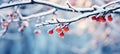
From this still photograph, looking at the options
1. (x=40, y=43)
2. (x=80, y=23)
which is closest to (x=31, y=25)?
(x=40, y=43)

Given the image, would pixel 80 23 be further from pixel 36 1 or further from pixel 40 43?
pixel 36 1

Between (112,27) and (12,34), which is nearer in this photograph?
(112,27)

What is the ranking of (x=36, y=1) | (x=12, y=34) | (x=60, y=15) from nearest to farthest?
(x=36, y=1) → (x=60, y=15) → (x=12, y=34)

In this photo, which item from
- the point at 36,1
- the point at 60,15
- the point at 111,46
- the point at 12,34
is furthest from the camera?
the point at 12,34

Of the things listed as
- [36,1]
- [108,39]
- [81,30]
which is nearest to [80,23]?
[81,30]

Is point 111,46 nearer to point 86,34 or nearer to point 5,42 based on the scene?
point 86,34

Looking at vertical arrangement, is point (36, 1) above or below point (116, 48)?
above
